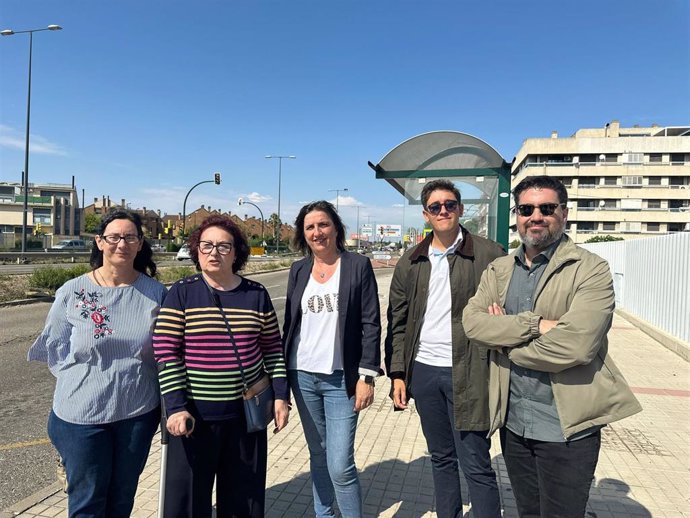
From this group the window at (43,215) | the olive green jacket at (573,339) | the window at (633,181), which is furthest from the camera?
the window at (43,215)

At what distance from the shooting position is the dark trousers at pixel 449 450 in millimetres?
2436

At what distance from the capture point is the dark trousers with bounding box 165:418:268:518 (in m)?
2.24

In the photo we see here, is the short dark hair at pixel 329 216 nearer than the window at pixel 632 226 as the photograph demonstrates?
Yes

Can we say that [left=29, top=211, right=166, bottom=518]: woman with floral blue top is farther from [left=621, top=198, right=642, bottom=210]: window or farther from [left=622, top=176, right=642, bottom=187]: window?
[left=622, top=176, right=642, bottom=187]: window

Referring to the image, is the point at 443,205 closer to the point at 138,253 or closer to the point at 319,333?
the point at 319,333

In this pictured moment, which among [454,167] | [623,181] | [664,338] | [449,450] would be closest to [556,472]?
[449,450]

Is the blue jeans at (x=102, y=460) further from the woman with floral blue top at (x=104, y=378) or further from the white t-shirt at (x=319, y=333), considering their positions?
the white t-shirt at (x=319, y=333)

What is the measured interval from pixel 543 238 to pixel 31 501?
367cm

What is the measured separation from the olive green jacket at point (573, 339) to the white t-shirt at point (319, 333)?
31.9 inches

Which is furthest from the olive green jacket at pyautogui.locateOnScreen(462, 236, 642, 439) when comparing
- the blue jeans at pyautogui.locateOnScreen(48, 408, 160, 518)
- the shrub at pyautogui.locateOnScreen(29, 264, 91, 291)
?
the shrub at pyautogui.locateOnScreen(29, 264, 91, 291)

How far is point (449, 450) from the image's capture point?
2609mm

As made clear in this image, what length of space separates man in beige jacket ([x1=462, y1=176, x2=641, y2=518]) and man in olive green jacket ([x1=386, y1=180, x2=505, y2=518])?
0.20 metres

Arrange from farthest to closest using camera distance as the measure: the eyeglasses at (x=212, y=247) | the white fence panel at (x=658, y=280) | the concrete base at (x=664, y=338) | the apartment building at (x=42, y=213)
A: the apartment building at (x=42, y=213)
the white fence panel at (x=658, y=280)
the concrete base at (x=664, y=338)
the eyeglasses at (x=212, y=247)

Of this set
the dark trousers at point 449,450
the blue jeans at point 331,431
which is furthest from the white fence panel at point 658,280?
the blue jeans at point 331,431
